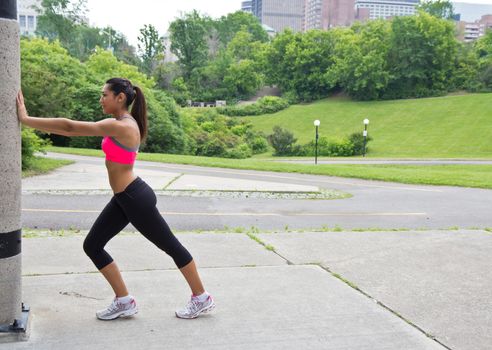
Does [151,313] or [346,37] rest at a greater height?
[346,37]

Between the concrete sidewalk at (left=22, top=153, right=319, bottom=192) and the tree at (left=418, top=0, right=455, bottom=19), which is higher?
the tree at (left=418, top=0, right=455, bottom=19)

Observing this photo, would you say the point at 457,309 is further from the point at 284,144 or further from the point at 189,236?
the point at 284,144

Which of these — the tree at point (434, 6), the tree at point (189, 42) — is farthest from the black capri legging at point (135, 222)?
the tree at point (434, 6)

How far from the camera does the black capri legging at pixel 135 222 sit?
3.89 m

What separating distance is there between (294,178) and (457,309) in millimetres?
13643

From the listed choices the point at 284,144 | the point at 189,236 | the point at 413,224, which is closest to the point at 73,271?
the point at 189,236

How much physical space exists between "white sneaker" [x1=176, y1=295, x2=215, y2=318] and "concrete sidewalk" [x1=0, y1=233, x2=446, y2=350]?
51mm

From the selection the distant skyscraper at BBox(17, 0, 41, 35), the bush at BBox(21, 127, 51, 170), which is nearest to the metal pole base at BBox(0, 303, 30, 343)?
the bush at BBox(21, 127, 51, 170)

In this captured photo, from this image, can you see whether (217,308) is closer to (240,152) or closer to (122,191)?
(122,191)

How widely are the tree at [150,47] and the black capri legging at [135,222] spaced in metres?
85.5

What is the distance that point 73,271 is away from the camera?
17.3 feet

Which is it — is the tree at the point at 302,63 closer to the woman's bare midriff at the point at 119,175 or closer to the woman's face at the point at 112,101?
the woman's face at the point at 112,101

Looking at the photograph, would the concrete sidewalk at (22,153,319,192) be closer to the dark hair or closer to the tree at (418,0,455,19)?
the dark hair

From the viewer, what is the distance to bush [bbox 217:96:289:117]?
7225 cm
